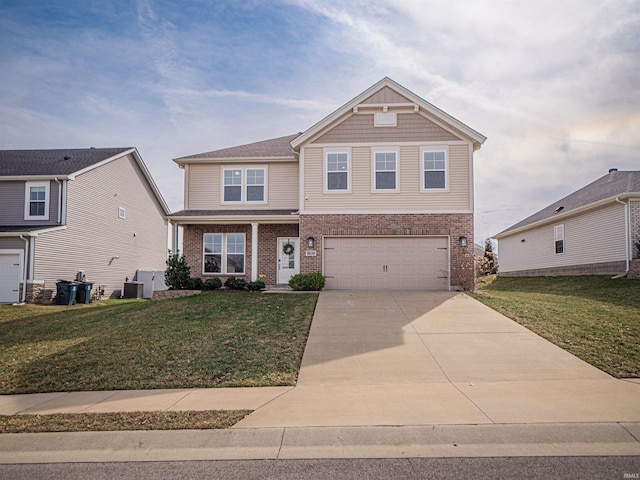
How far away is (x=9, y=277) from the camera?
1878cm

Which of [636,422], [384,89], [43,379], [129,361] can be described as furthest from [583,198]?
[43,379]

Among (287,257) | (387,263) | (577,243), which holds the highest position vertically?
(577,243)

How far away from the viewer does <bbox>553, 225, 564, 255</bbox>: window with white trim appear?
2428cm

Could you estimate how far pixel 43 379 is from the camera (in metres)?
8.94

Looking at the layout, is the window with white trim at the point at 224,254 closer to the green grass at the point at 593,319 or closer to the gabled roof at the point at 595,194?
the green grass at the point at 593,319

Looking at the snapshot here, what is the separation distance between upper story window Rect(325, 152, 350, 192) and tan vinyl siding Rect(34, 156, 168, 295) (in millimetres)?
11648

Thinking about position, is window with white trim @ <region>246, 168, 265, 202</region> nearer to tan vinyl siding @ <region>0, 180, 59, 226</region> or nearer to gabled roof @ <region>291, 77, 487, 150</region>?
gabled roof @ <region>291, 77, 487, 150</region>

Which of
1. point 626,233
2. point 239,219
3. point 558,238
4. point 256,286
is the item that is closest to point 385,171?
point 239,219

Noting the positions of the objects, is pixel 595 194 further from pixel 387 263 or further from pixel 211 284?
pixel 211 284

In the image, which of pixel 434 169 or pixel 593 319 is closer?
pixel 593 319

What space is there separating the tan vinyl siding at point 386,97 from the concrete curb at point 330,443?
545 inches

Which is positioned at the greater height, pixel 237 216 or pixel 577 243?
pixel 237 216

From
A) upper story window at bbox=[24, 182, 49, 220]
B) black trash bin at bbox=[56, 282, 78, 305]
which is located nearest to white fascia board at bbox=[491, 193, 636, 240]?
black trash bin at bbox=[56, 282, 78, 305]

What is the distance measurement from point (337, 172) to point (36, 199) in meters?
13.5
